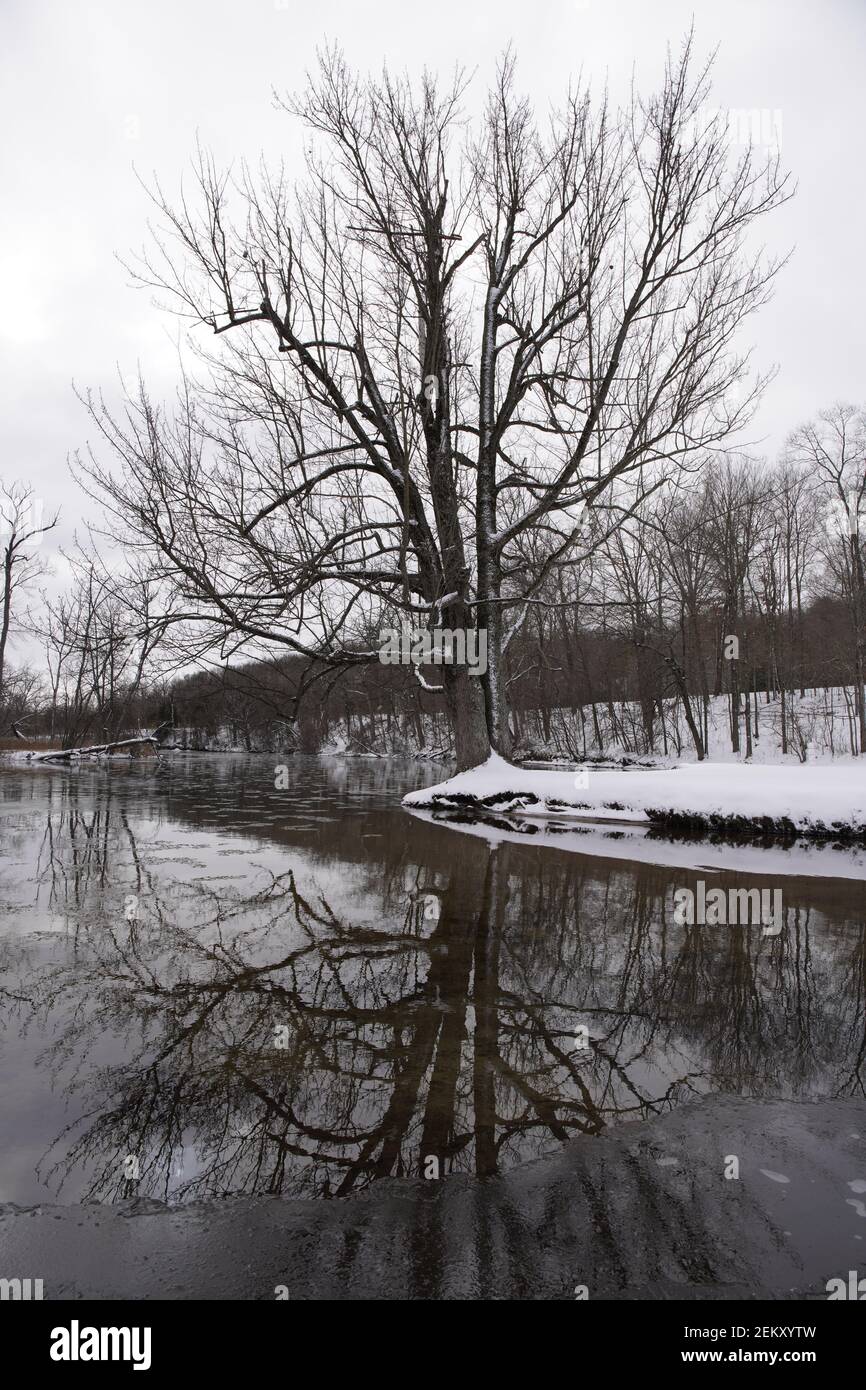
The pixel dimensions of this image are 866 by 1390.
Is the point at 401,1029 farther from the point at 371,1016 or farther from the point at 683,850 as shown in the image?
the point at 683,850

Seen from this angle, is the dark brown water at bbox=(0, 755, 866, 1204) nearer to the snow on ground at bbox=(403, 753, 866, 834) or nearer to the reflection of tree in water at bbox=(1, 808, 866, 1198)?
the reflection of tree in water at bbox=(1, 808, 866, 1198)

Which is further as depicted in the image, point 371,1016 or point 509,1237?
point 371,1016

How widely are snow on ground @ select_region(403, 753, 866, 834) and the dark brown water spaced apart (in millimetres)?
2251

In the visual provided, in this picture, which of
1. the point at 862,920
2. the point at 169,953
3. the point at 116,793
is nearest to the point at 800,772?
the point at 862,920

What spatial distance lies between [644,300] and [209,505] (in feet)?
29.8

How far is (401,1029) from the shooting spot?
3.72 m

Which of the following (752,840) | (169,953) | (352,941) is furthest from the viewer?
(752,840)

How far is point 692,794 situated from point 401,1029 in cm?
857

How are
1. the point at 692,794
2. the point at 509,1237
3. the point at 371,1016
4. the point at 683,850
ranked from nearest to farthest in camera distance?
the point at 509,1237, the point at 371,1016, the point at 683,850, the point at 692,794

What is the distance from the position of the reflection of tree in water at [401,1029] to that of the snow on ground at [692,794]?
15.0 feet

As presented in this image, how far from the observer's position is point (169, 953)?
4.98 metres

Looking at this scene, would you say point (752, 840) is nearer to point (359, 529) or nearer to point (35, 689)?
point (359, 529)

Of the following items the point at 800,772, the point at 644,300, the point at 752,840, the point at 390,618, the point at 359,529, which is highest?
the point at 644,300

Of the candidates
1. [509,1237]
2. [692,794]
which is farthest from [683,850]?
[509,1237]
